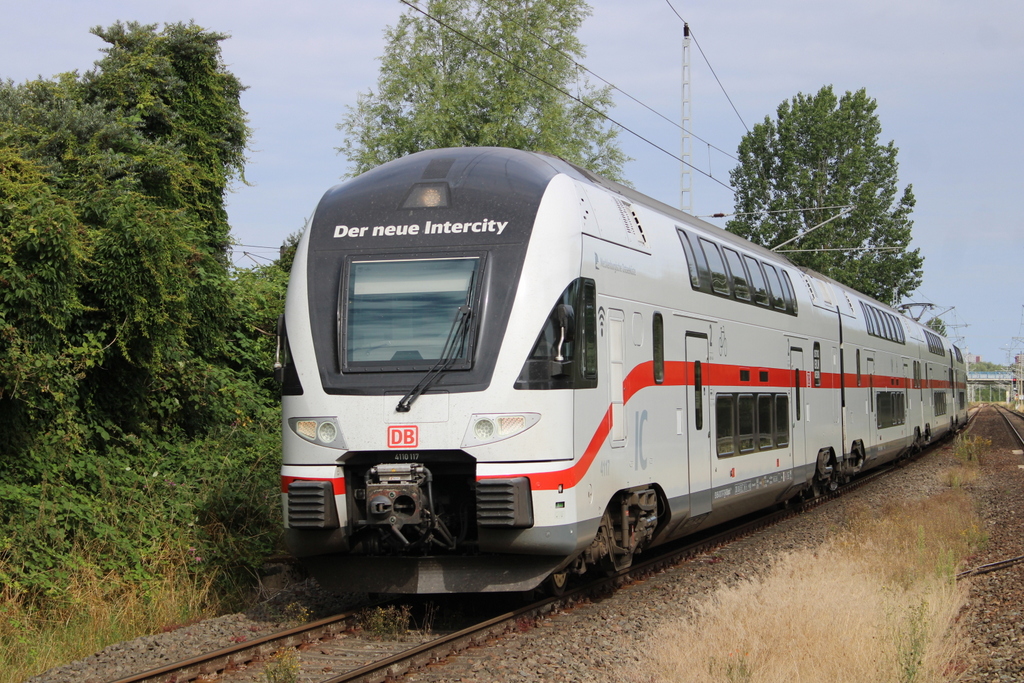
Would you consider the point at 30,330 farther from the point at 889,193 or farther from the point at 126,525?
the point at 889,193

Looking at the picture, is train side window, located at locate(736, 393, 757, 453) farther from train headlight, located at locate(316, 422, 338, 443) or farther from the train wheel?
train headlight, located at locate(316, 422, 338, 443)

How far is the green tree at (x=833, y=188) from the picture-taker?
49.3m

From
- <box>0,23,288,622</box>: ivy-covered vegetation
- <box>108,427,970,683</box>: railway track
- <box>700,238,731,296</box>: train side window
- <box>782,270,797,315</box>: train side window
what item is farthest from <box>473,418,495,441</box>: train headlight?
<box>782,270,797,315</box>: train side window

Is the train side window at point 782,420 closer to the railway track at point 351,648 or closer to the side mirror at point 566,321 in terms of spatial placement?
the railway track at point 351,648

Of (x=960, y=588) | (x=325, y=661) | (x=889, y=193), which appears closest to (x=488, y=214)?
(x=325, y=661)

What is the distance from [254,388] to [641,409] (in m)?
7.72

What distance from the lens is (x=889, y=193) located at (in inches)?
1986

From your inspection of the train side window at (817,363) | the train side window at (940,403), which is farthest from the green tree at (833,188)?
the train side window at (817,363)

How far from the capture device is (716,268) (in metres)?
12.2

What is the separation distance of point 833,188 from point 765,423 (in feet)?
129

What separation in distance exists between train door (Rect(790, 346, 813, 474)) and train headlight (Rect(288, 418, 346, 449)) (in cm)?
828

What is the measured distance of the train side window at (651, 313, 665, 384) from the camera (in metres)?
10.0

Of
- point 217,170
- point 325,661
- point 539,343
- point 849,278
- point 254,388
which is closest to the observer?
point 325,661

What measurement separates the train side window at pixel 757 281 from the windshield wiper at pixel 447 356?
6282 millimetres
